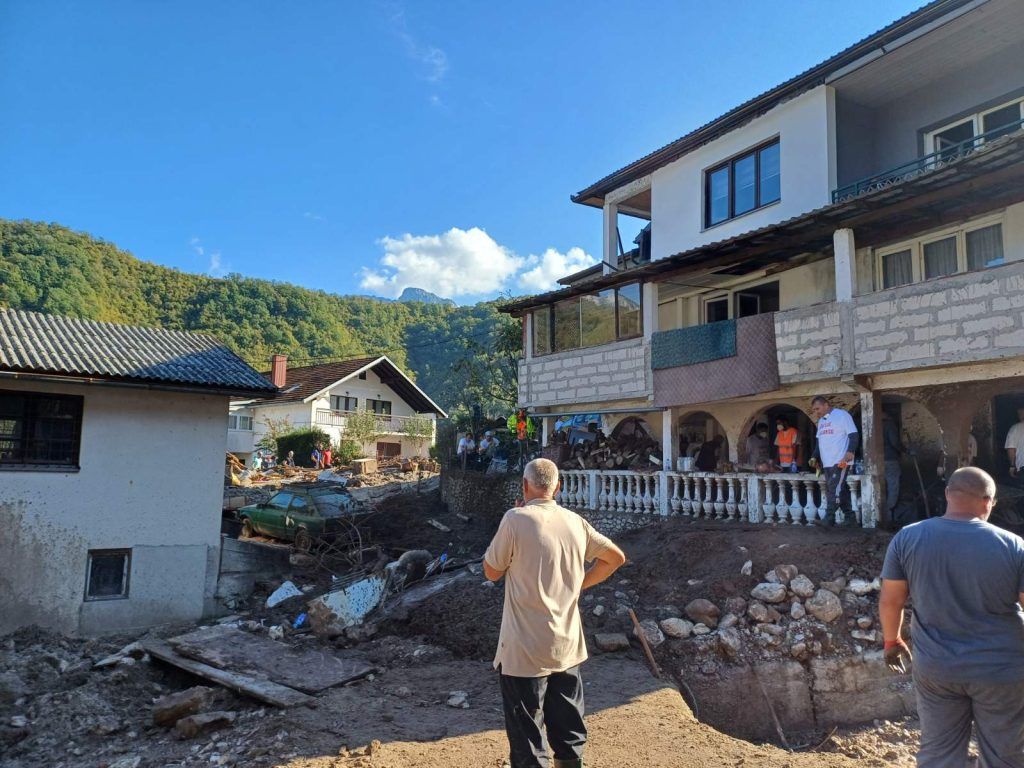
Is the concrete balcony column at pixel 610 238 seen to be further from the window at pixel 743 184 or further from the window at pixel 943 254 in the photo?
the window at pixel 943 254

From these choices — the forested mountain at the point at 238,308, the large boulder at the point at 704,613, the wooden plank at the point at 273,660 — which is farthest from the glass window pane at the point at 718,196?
the forested mountain at the point at 238,308

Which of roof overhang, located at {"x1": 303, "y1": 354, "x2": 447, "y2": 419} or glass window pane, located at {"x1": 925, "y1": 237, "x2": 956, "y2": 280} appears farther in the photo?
roof overhang, located at {"x1": 303, "y1": 354, "x2": 447, "y2": 419}

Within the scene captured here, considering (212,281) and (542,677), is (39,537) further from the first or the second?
(212,281)

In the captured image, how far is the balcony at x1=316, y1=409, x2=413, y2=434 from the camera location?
36.5 metres

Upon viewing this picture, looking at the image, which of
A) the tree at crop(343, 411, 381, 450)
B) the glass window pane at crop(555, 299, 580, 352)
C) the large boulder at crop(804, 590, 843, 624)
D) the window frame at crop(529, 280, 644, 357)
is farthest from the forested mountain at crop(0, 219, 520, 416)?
the large boulder at crop(804, 590, 843, 624)

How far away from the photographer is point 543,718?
12.6 ft

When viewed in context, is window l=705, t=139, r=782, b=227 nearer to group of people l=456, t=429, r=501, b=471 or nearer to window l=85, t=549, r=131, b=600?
group of people l=456, t=429, r=501, b=471

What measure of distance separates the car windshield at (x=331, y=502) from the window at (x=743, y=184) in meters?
10.3

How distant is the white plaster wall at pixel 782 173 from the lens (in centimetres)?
1275

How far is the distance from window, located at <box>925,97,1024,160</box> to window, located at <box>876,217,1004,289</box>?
128cm

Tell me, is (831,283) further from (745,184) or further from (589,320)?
(589,320)

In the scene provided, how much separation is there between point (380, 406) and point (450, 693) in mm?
34735

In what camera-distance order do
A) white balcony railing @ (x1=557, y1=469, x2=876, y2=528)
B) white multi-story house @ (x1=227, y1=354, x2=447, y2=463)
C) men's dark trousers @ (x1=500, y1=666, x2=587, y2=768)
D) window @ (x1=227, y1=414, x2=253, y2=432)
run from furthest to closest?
window @ (x1=227, y1=414, x2=253, y2=432) < white multi-story house @ (x1=227, y1=354, x2=447, y2=463) < white balcony railing @ (x1=557, y1=469, x2=876, y2=528) < men's dark trousers @ (x1=500, y1=666, x2=587, y2=768)

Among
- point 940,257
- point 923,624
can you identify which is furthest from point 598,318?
point 923,624
